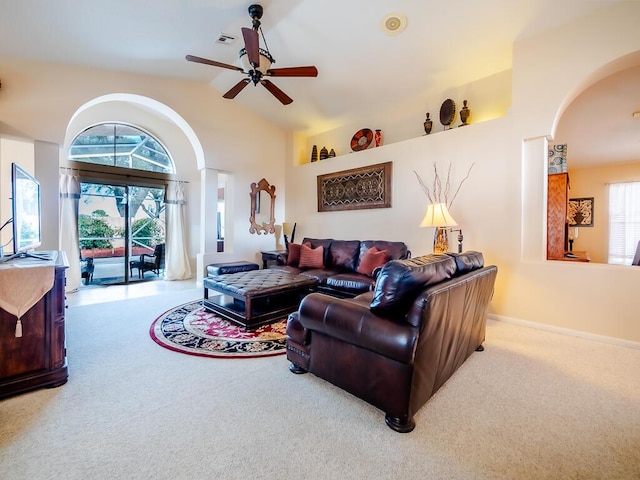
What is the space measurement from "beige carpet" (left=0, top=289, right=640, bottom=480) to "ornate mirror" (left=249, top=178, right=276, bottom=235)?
11.8ft

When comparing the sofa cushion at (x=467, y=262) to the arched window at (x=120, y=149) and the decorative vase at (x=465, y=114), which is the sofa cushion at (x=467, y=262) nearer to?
the decorative vase at (x=465, y=114)

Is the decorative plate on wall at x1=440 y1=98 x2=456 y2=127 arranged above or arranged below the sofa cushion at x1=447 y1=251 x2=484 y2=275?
above

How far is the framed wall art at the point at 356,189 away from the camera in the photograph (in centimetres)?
452

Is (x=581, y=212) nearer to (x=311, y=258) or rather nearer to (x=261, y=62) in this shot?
(x=311, y=258)

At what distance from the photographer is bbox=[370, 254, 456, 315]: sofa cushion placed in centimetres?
151

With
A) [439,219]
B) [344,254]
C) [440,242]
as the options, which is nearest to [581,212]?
[440,242]

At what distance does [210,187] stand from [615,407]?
17.9 ft

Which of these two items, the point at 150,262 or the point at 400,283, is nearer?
the point at 400,283

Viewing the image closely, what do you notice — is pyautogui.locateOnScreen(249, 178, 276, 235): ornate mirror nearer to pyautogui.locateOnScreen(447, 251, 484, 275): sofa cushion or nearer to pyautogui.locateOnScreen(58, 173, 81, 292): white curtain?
pyautogui.locateOnScreen(58, 173, 81, 292): white curtain

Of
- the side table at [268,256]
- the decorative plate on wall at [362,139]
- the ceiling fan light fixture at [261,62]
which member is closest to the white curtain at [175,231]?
the side table at [268,256]

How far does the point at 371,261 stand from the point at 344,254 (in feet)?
2.00

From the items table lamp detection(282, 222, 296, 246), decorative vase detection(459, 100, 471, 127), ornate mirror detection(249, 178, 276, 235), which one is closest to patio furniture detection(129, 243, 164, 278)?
ornate mirror detection(249, 178, 276, 235)

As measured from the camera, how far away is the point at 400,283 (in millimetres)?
1505

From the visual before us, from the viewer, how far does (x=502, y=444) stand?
1.43 meters
